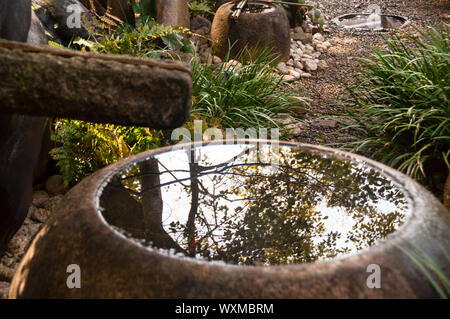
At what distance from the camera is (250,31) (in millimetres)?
5863

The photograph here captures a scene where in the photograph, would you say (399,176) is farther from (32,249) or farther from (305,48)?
(305,48)

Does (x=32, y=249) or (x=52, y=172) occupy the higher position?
(x=32, y=249)

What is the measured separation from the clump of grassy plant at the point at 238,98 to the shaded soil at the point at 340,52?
1.17ft

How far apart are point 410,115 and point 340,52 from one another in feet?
12.4

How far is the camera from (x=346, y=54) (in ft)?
22.5

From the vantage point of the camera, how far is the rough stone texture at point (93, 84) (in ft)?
3.62

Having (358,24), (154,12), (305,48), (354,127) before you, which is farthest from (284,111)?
(358,24)

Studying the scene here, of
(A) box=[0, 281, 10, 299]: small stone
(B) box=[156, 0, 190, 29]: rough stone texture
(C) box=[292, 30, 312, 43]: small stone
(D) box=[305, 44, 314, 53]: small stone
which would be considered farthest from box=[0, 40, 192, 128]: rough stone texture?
(C) box=[292, 30, 312, 43]: small stone

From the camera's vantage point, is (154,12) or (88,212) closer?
(88,212)

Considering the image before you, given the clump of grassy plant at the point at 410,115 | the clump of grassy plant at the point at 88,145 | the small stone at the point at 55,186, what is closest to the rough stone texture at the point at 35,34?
the clump of grassy plant at the point at 88,145

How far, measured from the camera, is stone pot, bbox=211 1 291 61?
586 centimetres

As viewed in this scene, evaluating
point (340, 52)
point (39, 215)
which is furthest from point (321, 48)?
point (39, 215)

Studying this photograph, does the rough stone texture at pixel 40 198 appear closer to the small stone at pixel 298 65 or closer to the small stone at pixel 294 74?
the small stone at pixel 294 74

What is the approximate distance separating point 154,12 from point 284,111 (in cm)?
197
